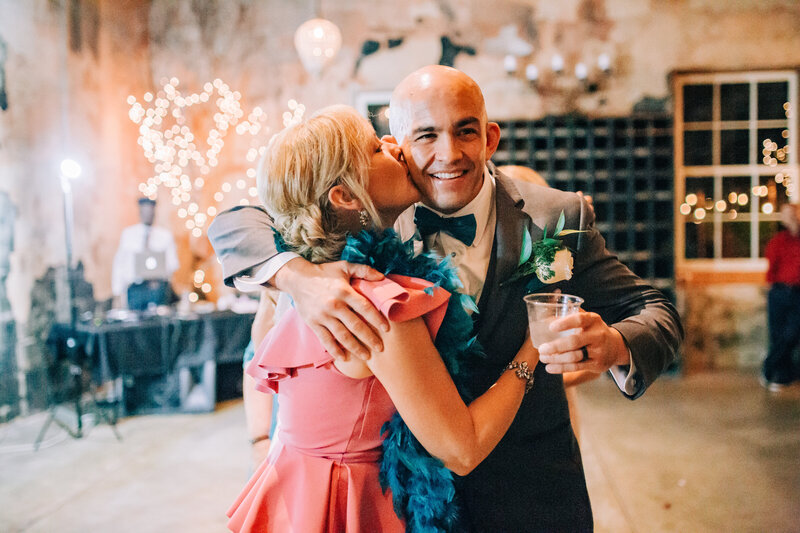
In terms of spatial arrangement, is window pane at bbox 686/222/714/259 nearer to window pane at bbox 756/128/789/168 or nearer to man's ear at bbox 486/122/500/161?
window pane at bbox 756/128/789/168

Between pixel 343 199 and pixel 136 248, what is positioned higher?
pixel 343 199

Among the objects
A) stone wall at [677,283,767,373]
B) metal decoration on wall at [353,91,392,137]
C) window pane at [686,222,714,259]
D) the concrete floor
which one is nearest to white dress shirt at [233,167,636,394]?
the concrete floor

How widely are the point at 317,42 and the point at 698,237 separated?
13.5ft

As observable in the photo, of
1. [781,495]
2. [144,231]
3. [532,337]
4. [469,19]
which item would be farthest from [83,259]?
[781,495]

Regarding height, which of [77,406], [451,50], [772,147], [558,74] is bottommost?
[77,406]

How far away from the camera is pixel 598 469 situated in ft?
10.6

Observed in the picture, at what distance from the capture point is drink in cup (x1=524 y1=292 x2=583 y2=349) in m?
0.98

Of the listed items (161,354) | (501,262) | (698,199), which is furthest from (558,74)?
(501,262)

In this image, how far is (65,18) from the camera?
476 cm

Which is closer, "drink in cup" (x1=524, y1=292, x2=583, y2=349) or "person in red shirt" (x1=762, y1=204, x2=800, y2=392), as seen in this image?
"drink in cup" (x1=524, y1=292, x2=583, y2=349)

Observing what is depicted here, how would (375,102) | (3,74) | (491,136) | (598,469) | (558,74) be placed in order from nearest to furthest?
(491,136)
(598,469)
(3,74)
(558,74)
(375,102)

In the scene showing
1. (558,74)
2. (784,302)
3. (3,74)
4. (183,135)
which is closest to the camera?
(3,74)

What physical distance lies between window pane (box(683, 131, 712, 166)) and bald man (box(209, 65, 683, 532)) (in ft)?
16.5

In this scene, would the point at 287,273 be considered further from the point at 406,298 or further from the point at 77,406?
the point at 77,406
